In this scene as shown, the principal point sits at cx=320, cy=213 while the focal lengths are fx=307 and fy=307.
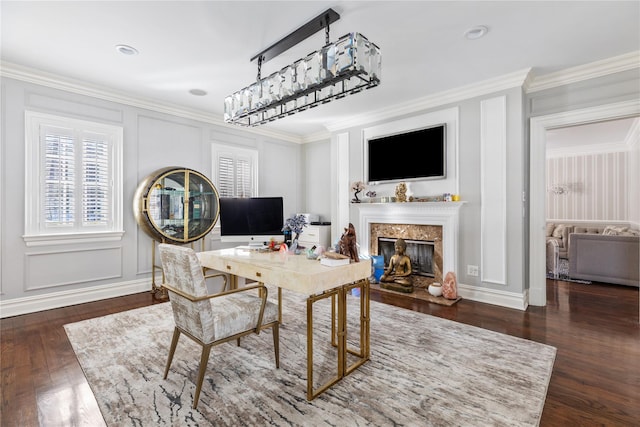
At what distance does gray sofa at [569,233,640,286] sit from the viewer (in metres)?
4.25

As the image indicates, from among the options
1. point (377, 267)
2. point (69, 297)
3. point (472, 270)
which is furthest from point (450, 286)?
point (69, 297)

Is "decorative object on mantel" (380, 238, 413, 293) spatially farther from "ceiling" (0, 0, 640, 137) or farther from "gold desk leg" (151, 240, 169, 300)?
"gold desk leg" (151, 240, 169, 300)

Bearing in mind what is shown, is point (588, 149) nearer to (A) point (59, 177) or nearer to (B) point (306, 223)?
(B) point (306, 223)

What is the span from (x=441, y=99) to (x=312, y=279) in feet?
11.3

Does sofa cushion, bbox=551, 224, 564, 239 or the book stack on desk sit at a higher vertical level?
the book stack on desk

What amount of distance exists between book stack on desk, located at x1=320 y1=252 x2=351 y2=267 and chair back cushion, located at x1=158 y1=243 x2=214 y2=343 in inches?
29.7

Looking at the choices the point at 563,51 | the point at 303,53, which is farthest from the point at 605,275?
the point at 303,53

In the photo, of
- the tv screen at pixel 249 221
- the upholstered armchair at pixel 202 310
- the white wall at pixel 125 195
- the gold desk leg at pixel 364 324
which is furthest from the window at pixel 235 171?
the gold desk leg at pixel 364 324

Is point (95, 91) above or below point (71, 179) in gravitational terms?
above

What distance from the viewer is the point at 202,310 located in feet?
5.80

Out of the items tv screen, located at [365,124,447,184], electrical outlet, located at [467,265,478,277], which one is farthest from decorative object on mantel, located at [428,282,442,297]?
tv screen, located at [365,124,447,184]

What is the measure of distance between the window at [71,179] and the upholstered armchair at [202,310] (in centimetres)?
252

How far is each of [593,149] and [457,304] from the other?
6327mm

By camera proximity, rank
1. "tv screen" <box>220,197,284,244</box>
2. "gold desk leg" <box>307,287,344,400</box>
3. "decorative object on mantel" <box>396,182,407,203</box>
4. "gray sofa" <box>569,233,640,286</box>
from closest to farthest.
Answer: "gold desk leg" <box>307,287,344,400</box>, "tv screen" <box>220,197,284,244</box>, "gray sofa" <box>569,233,640,286</box>, "decorative object on mantel" <box>396,182,407,203</box>
